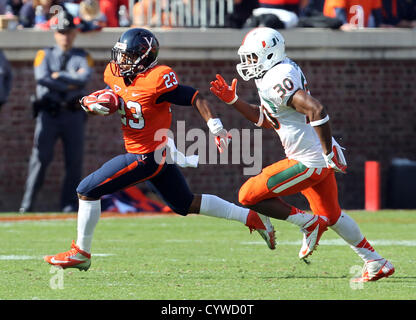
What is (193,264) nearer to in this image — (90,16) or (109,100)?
(109,100)

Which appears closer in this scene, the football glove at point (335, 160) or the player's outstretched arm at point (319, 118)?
the player's outstretched arm at point (319, 118)

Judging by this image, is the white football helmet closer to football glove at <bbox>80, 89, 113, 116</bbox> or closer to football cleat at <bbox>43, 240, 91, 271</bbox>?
football glove at <bbox>80, 89, 113, 116</bbox>

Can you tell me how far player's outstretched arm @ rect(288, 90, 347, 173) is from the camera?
6820mm

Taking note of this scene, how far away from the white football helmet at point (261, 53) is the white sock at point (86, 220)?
140 cm

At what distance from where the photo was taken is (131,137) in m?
7.47

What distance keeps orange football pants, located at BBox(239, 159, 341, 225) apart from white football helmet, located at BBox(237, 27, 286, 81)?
0.68 meters

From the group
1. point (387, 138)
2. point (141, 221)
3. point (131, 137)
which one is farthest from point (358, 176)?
point (131, 137)

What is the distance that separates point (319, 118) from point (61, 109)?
7.01 meters

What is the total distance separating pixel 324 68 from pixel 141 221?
453cm

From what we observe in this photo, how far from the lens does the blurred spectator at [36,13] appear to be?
14281mm

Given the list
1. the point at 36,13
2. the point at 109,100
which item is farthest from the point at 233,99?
the point at 36,13

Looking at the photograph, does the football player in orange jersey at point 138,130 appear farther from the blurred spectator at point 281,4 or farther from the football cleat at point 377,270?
the blurred spectator at point 281,4

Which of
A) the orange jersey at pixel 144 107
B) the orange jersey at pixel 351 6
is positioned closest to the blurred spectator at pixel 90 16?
the orange jersey at pixel 351 6

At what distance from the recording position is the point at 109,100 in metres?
7.16
